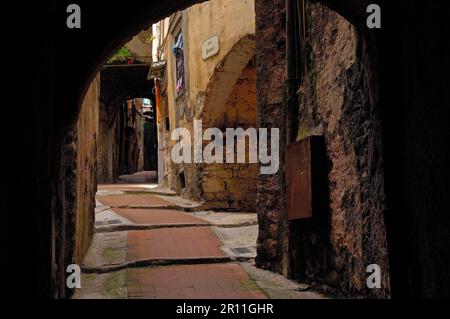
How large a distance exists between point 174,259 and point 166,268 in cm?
24

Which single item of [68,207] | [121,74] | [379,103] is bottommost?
[68,207]

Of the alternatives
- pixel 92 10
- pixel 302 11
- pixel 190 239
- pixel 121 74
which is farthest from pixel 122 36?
pixel 121 74

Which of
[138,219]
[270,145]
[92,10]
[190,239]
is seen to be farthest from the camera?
[138,219]

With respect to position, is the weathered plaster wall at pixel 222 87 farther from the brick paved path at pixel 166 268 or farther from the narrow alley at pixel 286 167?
the narrow alley at pixel 286 167

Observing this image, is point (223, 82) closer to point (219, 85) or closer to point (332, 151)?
point (219, 85)

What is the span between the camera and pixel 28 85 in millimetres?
2012

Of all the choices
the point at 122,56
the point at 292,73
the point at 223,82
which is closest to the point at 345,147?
the point at 292,73

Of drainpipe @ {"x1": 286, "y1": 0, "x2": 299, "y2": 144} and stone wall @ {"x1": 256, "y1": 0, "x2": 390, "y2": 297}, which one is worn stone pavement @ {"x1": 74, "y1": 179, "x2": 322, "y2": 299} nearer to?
stone wall @ {"x1": 256, "y1": 0, "x2": 390, "y2": 297}

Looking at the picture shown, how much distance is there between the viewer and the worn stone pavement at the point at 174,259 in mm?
3572

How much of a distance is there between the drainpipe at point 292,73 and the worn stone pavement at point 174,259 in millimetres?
1305

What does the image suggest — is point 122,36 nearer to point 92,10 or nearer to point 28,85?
point 92,10

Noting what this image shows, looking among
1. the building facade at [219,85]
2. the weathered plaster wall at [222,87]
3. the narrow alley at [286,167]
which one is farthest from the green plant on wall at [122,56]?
the narrow alley at [286,167]

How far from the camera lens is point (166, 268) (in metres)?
4.37

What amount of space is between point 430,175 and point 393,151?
0.37 m
